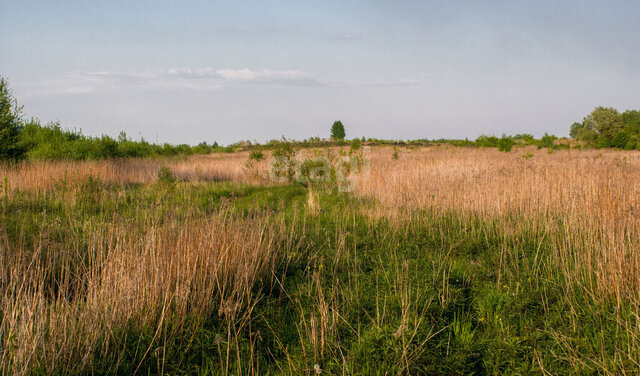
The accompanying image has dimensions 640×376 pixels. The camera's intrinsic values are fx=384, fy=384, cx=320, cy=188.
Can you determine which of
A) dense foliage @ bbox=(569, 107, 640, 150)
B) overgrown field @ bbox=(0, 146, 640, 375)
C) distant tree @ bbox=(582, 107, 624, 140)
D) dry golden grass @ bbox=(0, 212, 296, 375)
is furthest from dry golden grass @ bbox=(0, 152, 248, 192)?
distant tree @ bbox=(582, 107, 624, 140)

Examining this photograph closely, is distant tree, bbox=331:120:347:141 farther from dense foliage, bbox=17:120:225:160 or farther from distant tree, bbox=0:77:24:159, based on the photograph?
distant tree, bbox=0:77:24:159

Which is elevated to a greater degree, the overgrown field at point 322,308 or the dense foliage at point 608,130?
the dense foliage at point 608,130

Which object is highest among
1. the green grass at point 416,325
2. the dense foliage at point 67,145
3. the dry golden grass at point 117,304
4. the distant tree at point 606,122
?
the distant tree at point 606,122

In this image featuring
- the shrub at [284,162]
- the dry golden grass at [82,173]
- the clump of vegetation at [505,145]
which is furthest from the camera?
the clump of vegetation at [505,145]

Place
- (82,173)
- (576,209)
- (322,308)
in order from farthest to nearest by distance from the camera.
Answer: (82,173) → (576,209) → (322,308)

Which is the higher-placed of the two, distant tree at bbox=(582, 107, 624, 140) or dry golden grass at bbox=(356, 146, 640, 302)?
distant tree at bbox=(582, 107, 624, 140)

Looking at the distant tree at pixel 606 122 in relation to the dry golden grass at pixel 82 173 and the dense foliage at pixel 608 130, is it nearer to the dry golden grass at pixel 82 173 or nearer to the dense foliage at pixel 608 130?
the dense foliage at pixel 608 130

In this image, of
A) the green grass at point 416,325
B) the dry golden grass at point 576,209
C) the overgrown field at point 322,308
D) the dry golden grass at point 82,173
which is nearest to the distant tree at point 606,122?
the dry golden grass at point 576,209

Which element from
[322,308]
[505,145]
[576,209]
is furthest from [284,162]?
[505,145]

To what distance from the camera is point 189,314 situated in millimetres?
3461

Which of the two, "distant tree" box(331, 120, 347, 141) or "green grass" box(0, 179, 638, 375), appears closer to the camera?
"green grass" box(0, 179, 638, 375)

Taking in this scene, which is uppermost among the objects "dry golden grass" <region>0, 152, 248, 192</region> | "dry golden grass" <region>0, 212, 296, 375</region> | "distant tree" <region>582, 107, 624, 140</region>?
"distant tree" <region>582, 107, 624, 140</region>

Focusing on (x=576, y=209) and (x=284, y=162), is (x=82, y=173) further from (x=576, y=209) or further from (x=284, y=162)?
(x=576, y=209)

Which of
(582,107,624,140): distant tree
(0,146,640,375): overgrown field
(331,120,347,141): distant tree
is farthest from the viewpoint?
(331,120,347,141): distant tree
